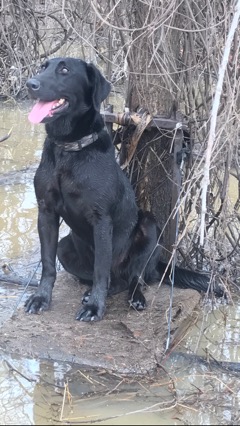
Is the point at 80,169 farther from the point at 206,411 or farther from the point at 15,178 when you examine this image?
the point at 15,178

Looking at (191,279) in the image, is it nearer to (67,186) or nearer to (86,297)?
(86,297)

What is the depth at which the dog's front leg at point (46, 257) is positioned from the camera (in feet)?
14.0

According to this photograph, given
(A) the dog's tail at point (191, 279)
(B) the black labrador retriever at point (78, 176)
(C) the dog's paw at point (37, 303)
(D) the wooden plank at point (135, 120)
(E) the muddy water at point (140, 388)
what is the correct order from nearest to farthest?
(E) the muddy water at point (140, 388) → (B) the black labrador retriever at point (78, 176) → (C) the dog's paw at point (37, 303) → (D) the wooden plank at point (135, 120) → (A) the dog's tail at point (191, 279)

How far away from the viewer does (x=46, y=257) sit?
14.2 ft

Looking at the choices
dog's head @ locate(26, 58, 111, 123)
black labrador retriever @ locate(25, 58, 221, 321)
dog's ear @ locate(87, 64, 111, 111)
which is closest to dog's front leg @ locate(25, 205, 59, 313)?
black labrador retriever @ locate(25, 58, 221, 321)

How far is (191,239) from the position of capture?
4.83 meters

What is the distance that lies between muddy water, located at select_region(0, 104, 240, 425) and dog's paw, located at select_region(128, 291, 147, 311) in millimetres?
332

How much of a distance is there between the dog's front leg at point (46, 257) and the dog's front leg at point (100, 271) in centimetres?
26

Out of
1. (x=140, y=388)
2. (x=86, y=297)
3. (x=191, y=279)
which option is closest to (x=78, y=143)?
(x=86, y=297)

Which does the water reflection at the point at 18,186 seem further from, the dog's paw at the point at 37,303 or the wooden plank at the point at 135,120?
the wooden plank at the point at 135,120

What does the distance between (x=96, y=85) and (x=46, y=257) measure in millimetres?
1095

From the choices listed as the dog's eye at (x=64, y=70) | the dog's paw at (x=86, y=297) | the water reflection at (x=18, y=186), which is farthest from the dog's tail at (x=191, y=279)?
the dog's eye at (x=64, y=70)

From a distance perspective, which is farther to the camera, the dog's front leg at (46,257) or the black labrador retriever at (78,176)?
the dog's front leg at (46,257)

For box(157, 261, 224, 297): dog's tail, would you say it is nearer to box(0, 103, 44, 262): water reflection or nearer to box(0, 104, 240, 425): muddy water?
box(0, 104, 240, 425): muddy water
